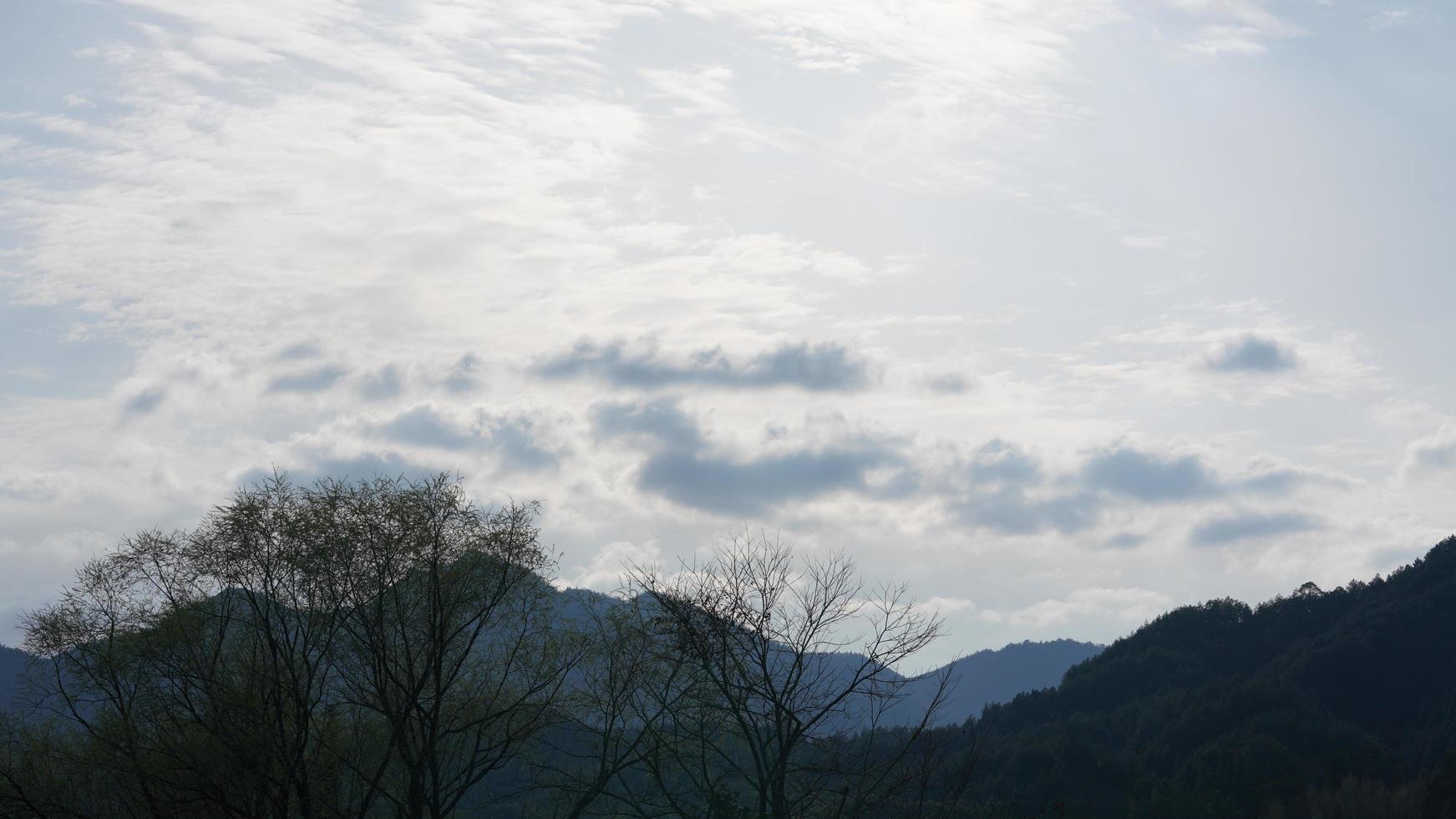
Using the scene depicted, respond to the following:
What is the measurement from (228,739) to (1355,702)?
104813mm

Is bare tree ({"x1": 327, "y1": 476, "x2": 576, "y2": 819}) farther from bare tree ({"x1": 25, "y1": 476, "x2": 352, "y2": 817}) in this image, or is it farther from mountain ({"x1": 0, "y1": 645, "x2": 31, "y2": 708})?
mountain ({"x1": 0, "y1": 645, "x2": 31, "y2": 708})

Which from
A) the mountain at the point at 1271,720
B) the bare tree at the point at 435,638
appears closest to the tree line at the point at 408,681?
the bare tree at the point at 435,638

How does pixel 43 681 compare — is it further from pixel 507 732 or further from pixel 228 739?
pixel 507 732

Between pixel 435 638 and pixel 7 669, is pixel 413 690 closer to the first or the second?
pixel 435 638

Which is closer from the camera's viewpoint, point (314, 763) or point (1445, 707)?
point (314, 763)

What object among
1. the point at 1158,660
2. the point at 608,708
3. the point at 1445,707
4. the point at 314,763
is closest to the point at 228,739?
the point at 314,763

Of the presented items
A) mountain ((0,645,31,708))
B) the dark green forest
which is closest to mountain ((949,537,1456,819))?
the dark green forest

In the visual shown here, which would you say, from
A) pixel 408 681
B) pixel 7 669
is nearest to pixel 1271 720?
pixel 408 681

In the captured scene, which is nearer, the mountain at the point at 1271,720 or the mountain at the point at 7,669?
the mountain at the point at 1271,720

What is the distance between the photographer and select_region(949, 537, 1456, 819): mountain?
95562 millimetres

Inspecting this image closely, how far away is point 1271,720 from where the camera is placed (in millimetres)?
103688

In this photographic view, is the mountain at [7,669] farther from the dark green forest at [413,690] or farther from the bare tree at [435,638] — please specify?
the bare tree at [435,638]

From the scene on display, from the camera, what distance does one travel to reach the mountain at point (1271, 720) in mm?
95562

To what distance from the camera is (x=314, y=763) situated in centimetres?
3253
